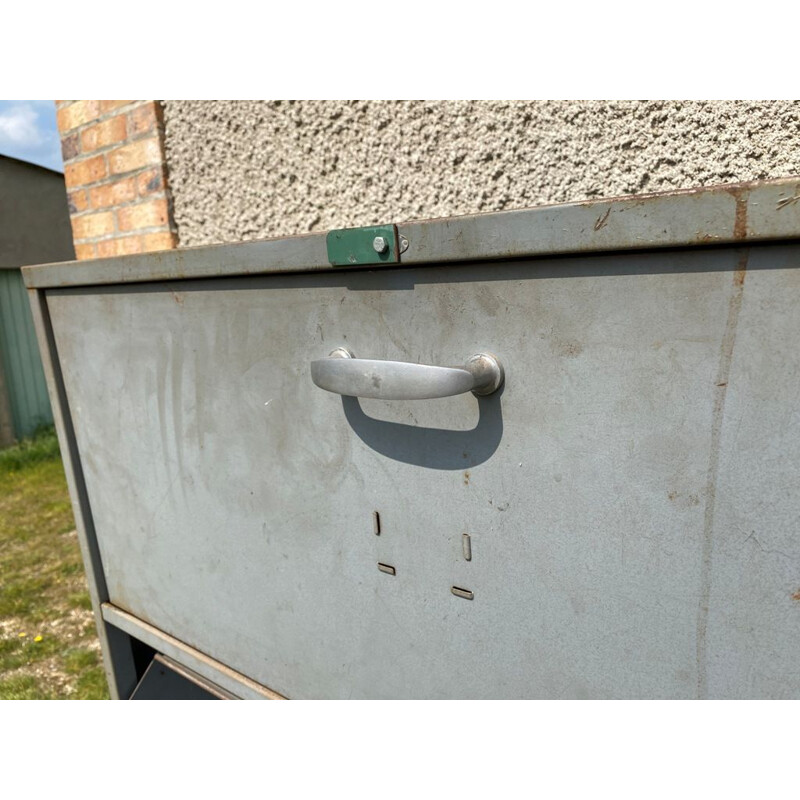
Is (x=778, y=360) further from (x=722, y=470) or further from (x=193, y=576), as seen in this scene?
(x=193, y=576)

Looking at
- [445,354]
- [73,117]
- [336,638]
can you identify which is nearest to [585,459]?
[445,354]

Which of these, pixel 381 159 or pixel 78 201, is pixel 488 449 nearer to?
pixel 381 159

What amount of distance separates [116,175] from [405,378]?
1.81m

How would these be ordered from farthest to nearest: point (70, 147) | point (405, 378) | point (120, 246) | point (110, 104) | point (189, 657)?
point (70, 147) → point (120, 246) → point (110, 104) → point (189, 657) → point (405, 378)

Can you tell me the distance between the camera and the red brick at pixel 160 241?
1962 millimetres

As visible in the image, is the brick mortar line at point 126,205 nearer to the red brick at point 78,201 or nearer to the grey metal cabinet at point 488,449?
the red brick at point 78,201

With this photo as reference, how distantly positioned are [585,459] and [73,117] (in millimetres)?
2256

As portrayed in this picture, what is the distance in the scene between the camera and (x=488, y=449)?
77 centimetres

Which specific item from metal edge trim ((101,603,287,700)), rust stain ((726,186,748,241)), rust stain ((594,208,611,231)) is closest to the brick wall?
metal edge trim ((101,603,287,700))

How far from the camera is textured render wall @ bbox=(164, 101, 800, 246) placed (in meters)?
1.06

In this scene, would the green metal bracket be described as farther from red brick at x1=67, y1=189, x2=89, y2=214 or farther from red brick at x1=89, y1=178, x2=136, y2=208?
red brick at x1=67, y1=189, x2=89, y2=214

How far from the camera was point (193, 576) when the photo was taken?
47.3 inches

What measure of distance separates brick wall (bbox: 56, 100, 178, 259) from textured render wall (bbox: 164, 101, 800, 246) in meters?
0.05

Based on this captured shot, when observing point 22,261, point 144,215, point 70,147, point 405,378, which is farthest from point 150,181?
point 22,261
